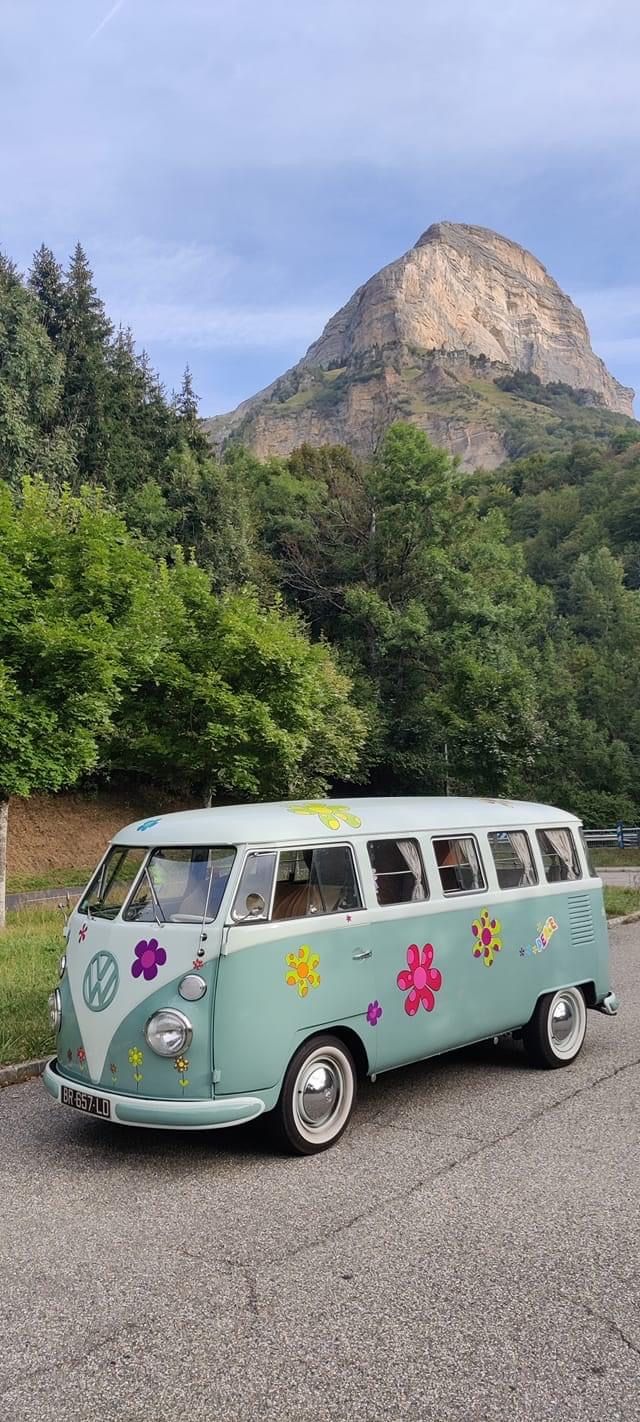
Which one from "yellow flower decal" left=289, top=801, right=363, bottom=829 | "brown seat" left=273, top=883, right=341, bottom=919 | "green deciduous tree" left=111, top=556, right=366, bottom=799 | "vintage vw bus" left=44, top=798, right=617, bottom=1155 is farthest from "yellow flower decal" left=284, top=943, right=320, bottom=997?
"green deciduous tree" left=111, top=556, right=366, bottom=799

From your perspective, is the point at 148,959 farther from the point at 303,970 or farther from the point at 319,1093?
the point at 319,1093

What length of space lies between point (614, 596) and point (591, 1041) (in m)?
54.1

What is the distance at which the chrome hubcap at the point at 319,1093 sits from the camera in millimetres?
5695

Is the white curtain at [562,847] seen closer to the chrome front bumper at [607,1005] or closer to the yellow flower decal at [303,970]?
the chrome front bumper at [607,1005]

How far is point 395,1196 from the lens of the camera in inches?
199

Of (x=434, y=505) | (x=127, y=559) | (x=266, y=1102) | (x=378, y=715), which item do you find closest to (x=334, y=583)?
(x=434, y=505)

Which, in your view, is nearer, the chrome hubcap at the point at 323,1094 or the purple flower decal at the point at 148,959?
the purple flower decal at the point at 148,959

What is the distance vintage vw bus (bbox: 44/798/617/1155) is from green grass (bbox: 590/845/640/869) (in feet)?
86.1

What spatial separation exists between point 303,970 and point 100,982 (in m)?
1.25

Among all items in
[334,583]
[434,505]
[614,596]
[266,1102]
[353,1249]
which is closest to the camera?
[353,1249]

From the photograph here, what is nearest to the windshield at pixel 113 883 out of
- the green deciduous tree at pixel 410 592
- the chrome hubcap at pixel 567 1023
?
the chrome hubcap at pixel 567 1023

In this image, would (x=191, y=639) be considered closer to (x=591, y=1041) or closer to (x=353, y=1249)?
(x=591, y=1041)

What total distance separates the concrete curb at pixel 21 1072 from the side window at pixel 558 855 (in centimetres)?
451

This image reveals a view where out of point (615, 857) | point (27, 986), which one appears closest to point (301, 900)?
point (27, 986)
